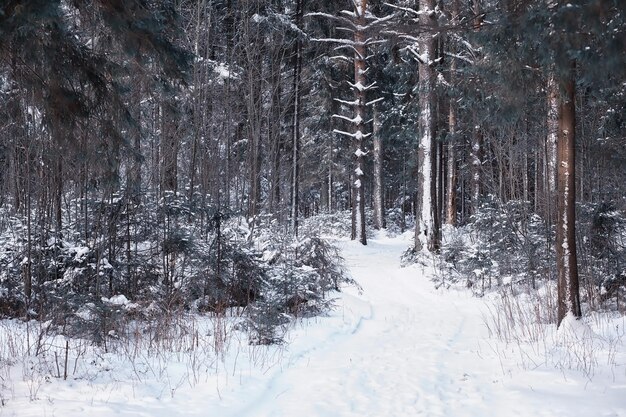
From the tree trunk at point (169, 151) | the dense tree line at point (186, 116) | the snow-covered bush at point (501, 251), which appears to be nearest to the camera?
the dense tree line at point (186, 116)

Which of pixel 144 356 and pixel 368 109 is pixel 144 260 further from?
pixel 368 109

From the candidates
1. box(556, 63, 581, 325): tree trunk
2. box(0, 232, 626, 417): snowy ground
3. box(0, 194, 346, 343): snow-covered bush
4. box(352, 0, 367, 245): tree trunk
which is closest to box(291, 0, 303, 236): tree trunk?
box(352, 0, 367, 245): tree trunk

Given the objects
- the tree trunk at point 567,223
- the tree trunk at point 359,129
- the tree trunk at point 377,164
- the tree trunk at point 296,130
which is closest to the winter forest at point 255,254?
the tree trunk at point 567,223

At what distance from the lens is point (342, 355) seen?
6.54m

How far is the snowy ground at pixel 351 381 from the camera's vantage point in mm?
4457

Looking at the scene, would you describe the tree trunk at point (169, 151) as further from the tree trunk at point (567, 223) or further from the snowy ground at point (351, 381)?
the tree trunk at point (567, 223)

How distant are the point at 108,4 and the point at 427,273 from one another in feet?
34.3

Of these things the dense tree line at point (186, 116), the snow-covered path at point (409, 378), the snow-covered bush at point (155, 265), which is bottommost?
the snow-covered path at point (409, 378)

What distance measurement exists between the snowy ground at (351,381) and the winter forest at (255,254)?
0.11 ft

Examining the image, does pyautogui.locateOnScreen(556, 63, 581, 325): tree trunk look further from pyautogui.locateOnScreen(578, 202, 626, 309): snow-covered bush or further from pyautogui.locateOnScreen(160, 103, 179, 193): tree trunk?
pyautogui.locateOnScreen(160, 103, 179, 193): tree trunk

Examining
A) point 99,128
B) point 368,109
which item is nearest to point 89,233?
point 99,128

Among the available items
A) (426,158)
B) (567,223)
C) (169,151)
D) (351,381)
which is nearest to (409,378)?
(351,381)

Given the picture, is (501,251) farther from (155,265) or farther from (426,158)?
(155,265)

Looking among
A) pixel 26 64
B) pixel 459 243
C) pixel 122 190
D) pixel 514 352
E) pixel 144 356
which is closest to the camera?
pixel 26 64
